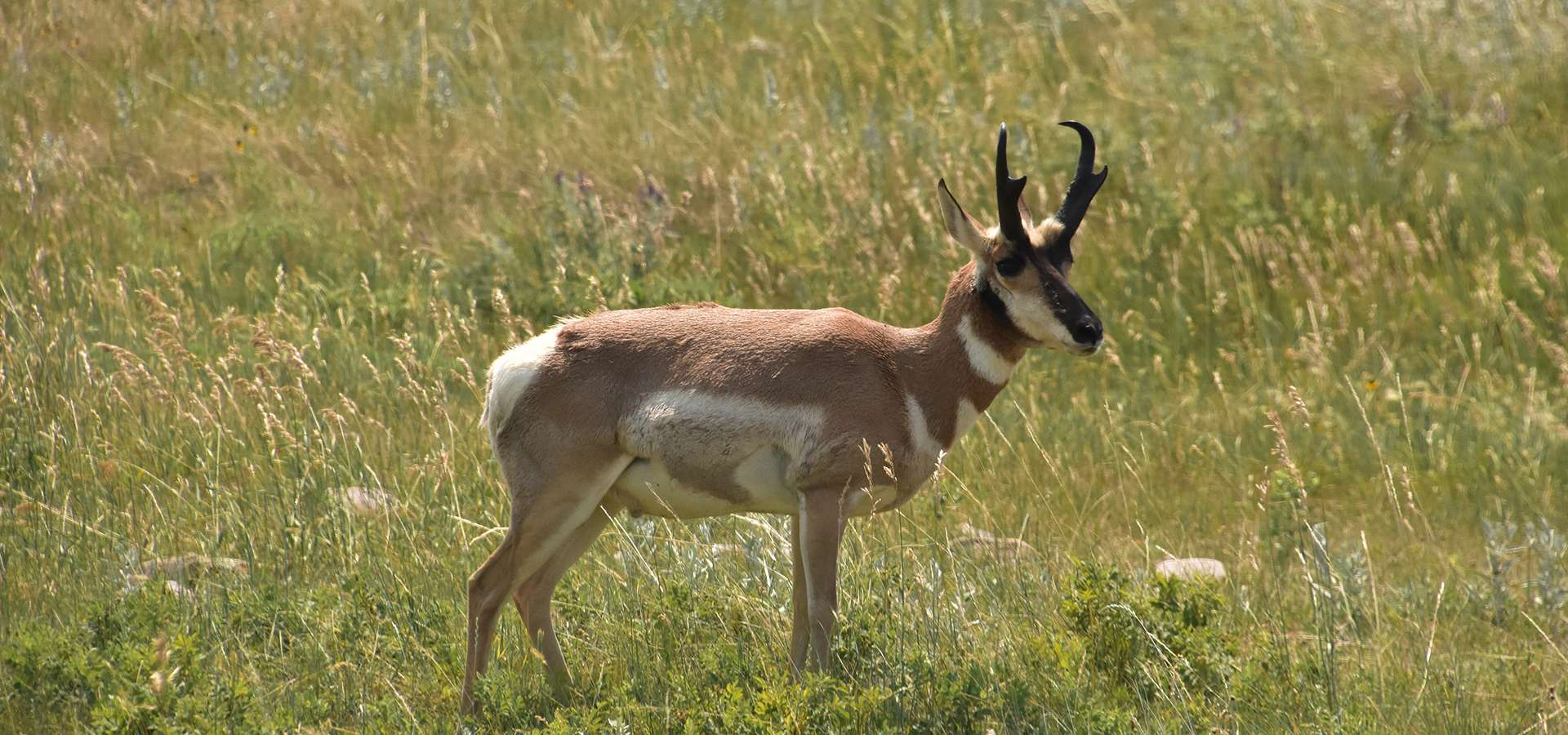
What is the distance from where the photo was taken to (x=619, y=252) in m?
10.4

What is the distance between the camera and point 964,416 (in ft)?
19.1

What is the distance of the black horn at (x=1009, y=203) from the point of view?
5.50m

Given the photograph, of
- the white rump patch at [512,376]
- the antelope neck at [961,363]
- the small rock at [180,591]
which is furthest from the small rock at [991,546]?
the small rock at [180,591]

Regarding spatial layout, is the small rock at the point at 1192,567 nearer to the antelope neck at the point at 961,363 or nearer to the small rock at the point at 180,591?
the antelope neck at the point at 961,363

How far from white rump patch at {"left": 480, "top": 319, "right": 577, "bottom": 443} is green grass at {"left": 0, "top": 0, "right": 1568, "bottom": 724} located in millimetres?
946

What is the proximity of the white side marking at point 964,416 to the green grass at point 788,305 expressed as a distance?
558mm

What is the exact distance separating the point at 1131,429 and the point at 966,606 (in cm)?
318

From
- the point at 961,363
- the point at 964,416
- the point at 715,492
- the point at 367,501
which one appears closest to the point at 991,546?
the point at 964,416

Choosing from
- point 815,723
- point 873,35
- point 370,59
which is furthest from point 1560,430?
point 370,59

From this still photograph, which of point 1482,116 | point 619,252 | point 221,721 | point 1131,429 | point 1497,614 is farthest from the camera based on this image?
point 1482,116

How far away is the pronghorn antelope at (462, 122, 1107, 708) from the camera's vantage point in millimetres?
5559

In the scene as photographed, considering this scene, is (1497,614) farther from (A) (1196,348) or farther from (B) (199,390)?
(B) (199,390)

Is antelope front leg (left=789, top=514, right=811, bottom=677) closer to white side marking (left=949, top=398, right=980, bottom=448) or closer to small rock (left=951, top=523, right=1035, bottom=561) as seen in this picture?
white side marking (left=949, top=398, right=980, bottom=448)

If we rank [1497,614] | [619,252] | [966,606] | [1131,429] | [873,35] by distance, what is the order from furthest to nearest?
[873,35] < [619,252] < [1131,429] < [1497,614] < [966,606]
